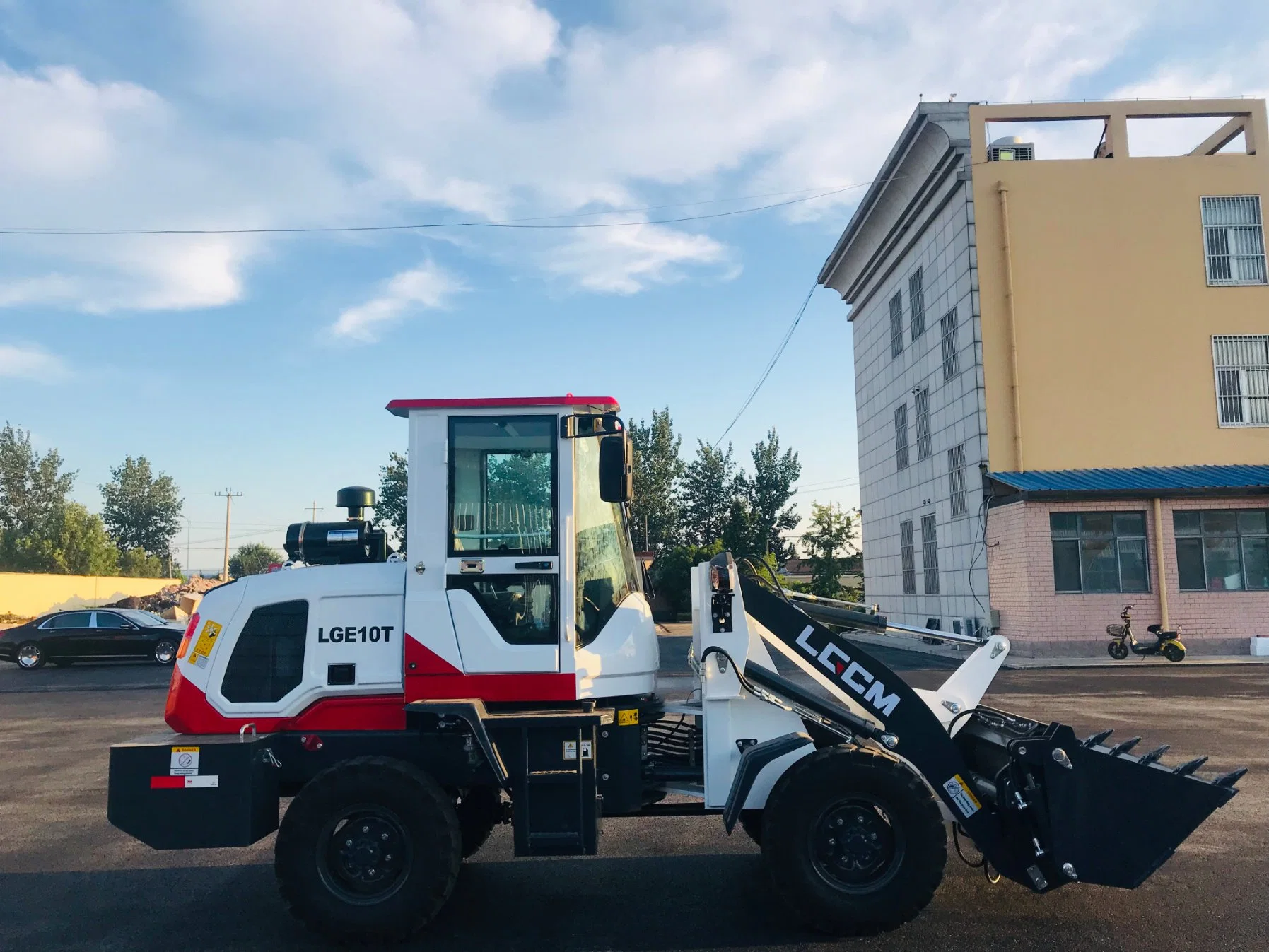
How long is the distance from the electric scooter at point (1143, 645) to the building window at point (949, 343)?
814 centimetres

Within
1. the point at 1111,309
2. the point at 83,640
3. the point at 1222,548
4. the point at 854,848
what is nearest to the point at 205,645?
the point at 854,848

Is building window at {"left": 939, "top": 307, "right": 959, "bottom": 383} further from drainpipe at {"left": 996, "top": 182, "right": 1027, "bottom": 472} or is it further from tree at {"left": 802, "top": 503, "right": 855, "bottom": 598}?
tree at {"left": 802, "top": 503, "right": 855, "bottom": 598}

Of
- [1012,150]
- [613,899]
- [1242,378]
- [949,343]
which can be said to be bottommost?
[613,899]

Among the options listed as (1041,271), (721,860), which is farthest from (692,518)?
(721,860)

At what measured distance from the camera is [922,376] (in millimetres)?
29297

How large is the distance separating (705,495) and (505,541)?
166 ft

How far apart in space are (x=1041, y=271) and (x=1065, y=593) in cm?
837

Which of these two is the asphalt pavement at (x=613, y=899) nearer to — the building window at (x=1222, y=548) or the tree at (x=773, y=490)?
the building window at (x=1222, y=548)

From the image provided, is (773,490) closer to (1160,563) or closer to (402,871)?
(1160,563)

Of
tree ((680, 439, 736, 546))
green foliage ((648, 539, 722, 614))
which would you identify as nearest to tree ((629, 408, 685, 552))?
tree ((680, 439, 736, 546))

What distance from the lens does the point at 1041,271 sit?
2464 cm

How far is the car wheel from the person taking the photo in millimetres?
23344

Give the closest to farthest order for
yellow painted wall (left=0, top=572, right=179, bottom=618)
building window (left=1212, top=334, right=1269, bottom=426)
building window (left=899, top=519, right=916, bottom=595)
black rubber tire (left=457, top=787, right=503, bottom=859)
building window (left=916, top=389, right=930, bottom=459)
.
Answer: black rubber tire (left=457, top=787, right=503, bottom=859) < building window (left=1212, top=334, right=1269, bottom=426) < building window (left=916, top=389, right=930, bottom=459) < building window (left=899, top=519, right=916, bottom=595) < yellow painted wall (left=0, top=572, right=179, bottom=618)

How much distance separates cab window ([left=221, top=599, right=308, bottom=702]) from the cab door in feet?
3.22
